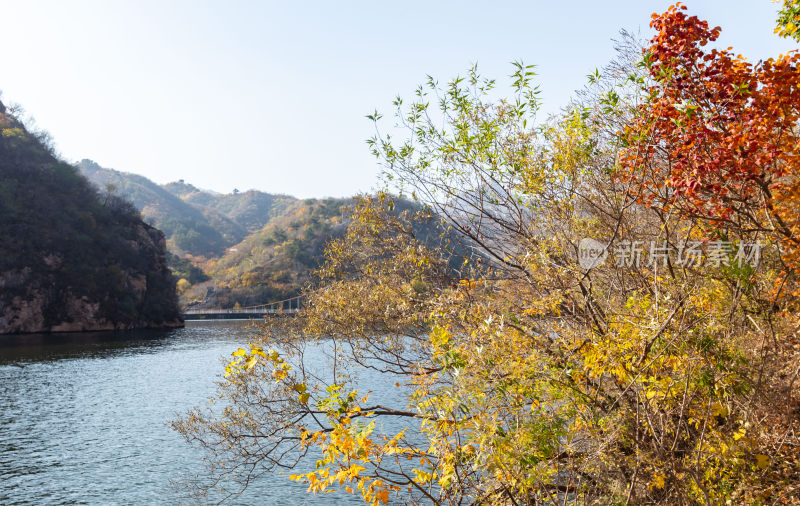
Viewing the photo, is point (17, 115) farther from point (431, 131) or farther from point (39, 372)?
point (431, 131)

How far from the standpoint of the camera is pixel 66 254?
6256 centimetres

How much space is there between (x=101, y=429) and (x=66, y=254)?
5165 centimetres

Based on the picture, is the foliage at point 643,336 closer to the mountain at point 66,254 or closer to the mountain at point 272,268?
the mountain at point 66,254

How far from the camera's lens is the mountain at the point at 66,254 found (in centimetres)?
5700

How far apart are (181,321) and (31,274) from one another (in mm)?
19544

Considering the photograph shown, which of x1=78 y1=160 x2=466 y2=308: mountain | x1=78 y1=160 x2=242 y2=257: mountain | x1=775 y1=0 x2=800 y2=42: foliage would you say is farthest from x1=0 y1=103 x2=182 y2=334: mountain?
x1=775 y1=0 x2=800 y2=42: foliage

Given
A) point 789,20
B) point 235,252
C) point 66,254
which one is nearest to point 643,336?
point 789,20

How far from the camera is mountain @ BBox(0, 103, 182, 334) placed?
187ft

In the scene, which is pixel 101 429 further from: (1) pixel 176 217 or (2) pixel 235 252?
(1) pixel 176 217

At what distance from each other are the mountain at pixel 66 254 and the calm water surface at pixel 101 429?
21.1 meters

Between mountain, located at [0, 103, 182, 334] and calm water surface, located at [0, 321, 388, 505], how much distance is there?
21075mm

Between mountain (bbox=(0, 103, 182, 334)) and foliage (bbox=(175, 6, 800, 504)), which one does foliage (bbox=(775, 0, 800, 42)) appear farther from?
mountain (bbox=(0, 103, 182, 334))

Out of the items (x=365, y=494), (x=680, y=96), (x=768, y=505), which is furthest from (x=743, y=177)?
(x=365, y=494)

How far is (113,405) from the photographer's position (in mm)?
23109
